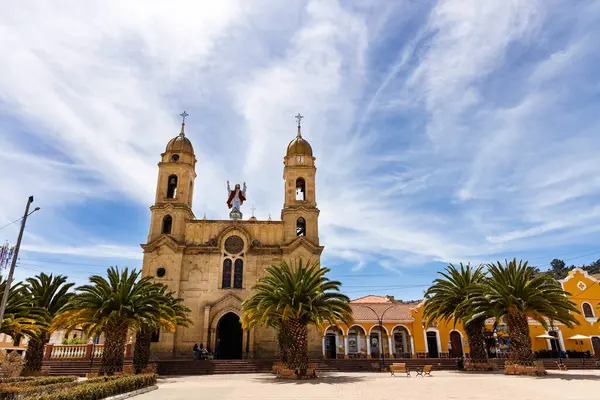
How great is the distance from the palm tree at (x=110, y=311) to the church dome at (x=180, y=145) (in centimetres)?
1807

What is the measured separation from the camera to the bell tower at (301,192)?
37.0 metres

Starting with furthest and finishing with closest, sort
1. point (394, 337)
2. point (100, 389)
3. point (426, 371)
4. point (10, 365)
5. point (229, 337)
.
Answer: point (394, 337)
point (229, 337)
point (426, 371)
point (10, 365)
point (100, 389)

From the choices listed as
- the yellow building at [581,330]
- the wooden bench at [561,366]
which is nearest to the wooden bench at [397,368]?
the wooden bench at [561,366]

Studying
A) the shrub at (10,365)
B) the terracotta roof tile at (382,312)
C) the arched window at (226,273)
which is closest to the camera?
the shrub at (10,365)

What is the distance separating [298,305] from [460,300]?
42.1ft

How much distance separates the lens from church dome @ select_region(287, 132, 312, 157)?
133 feet

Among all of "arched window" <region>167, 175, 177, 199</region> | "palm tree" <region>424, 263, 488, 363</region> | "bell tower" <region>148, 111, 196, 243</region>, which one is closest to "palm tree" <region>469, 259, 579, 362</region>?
"palm tree" <region>424, 263, 488, 363</region>

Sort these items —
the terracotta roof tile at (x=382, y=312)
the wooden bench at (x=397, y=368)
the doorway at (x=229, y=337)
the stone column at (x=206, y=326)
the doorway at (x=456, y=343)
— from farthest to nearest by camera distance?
the terracotta roof tile at (x=382, y=312) → the doorway at (x=456, y=343) → the doorway at (x=229, y=337) → the stone column at (x=206, y=326) → the wooden bench at (x=397, y=368)

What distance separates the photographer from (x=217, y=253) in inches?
1406

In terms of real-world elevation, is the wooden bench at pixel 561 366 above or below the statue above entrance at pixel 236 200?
below

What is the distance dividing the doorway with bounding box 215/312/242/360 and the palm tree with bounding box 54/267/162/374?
37.9 ft

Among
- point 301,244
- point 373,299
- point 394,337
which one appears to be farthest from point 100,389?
point 373,299

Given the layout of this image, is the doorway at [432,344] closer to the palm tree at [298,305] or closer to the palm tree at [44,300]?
the palm tree at [298,305]

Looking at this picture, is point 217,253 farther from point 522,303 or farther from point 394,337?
point 522,303
